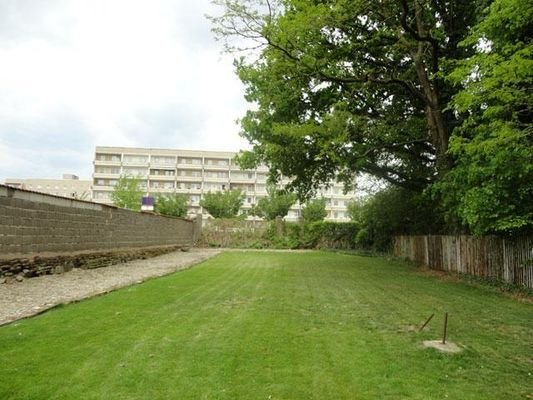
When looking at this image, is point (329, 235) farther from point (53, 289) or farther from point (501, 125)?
point (53, 289)

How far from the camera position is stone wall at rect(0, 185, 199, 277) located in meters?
9.29

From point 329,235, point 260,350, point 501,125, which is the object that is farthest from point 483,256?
point 329,235

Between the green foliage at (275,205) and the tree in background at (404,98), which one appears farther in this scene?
the green foliage at (275,205)

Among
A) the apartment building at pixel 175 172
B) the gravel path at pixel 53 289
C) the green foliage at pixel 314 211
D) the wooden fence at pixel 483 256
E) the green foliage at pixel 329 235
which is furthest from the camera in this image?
the apartment building at pixel 175 172

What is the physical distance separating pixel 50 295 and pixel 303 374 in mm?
5811

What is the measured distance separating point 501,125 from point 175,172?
72.9m

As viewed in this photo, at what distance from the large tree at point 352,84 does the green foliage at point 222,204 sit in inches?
→ 1086

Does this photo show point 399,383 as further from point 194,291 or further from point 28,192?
point 28,192

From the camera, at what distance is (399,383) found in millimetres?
3635

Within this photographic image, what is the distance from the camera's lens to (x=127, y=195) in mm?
45438

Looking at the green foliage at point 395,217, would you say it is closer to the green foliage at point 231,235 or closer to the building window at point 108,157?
the green foliage at point 231,235

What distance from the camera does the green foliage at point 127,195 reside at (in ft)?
149

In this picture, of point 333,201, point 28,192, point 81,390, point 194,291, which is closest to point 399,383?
point 81,390

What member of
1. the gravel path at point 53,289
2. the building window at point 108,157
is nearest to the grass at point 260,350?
the gravel path at point 53,289
